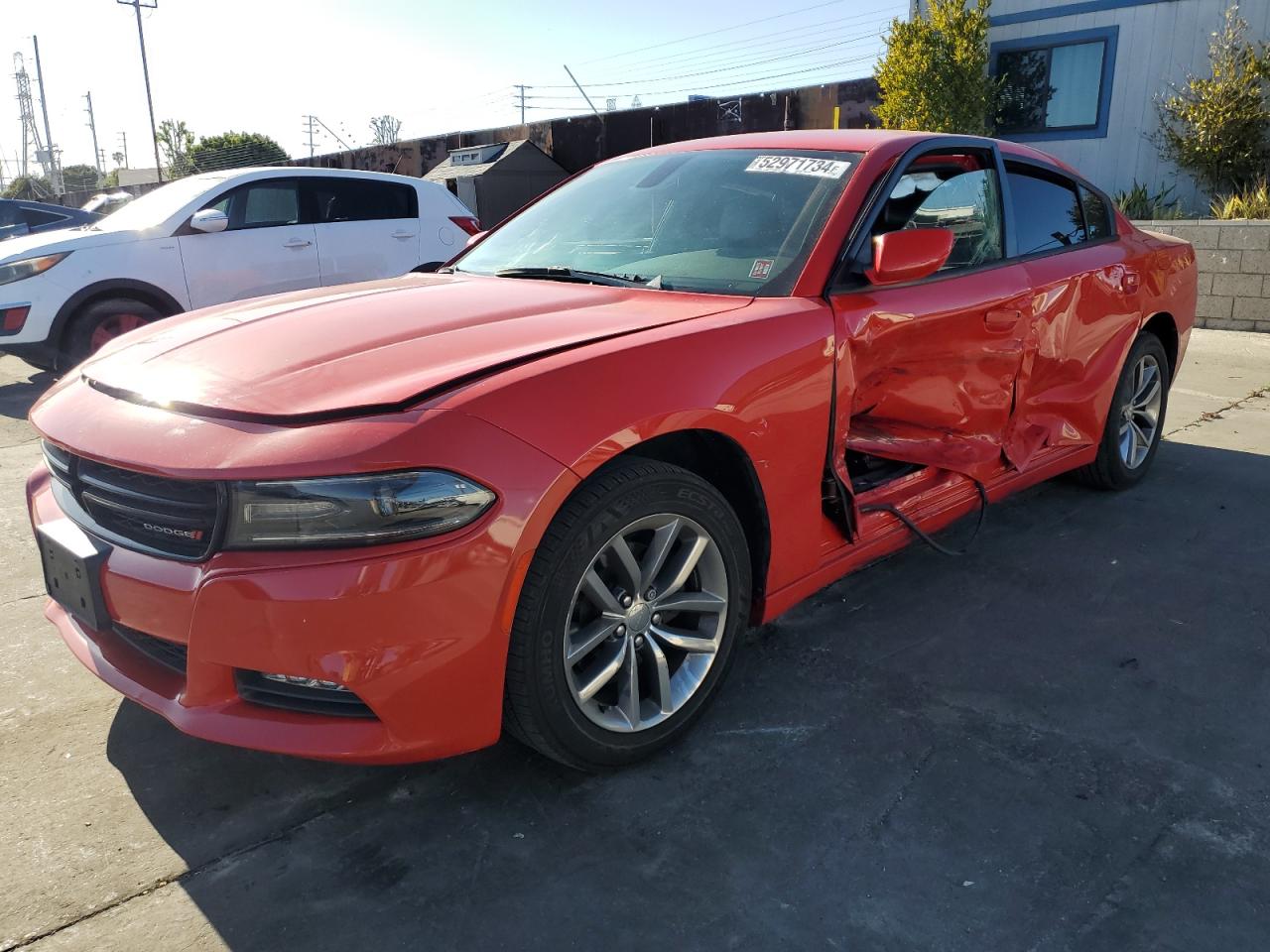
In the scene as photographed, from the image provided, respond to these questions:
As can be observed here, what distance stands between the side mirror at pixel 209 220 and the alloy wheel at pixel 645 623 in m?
5.89

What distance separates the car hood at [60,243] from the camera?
6781mm

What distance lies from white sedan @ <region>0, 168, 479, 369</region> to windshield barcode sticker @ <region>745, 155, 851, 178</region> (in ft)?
14.3

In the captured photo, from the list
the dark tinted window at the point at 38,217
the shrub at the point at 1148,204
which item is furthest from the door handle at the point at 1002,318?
the dark tinted window at the point at 38,217

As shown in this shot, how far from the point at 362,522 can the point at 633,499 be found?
24.5 inches

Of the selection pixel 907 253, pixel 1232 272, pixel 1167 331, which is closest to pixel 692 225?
pixel 907 253

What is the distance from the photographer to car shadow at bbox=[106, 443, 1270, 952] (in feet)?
6.27

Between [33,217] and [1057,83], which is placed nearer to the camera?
[33,217]

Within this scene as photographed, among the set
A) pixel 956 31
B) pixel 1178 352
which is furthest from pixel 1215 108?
pixel 1178 352

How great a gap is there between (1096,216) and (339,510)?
379 centimetres

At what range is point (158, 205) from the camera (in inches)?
295

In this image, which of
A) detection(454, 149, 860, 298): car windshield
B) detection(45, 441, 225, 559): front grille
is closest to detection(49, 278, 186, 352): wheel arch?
detection(454, 149, 860, 298): car windshield

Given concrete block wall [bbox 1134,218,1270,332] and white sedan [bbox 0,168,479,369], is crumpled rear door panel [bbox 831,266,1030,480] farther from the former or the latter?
concrete block wall [bbox 1134,218,1270,332]

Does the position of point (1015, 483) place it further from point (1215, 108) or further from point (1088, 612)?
point (1215, 108)

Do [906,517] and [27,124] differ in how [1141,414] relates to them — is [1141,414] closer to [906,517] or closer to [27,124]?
[906,517]
